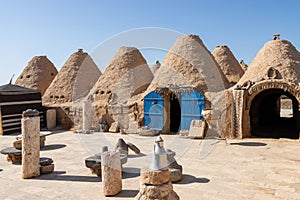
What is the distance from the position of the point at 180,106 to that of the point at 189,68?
2.91 m

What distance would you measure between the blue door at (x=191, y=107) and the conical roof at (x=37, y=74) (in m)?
16.5

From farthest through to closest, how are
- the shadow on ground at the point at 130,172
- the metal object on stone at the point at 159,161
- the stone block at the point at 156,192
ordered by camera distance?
the shadow on ground at the point at 130,172 < the metal object on stone at the point at 159,161 < the stone block at the point at 156,192

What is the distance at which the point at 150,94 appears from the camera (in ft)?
47.8

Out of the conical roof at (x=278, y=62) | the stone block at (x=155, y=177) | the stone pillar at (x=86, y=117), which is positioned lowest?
the stone block at (x=155, y=177)

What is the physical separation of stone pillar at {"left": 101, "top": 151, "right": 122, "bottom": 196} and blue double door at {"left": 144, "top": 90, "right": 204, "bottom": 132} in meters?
7.92

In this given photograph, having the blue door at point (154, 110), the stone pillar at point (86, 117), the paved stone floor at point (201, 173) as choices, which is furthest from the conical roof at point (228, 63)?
the stone pillar at point (86, 117)

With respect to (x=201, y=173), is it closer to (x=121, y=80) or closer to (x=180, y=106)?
(x=180, y=106)

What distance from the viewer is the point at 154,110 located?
571 inches

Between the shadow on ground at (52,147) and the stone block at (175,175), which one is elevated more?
the shadow on ground at (52,147)

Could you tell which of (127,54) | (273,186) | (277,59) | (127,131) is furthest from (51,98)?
(273,186)

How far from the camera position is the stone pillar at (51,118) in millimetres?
17359

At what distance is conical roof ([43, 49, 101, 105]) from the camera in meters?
21.3

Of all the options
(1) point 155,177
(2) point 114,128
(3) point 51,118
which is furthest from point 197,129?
(3) point 51,118

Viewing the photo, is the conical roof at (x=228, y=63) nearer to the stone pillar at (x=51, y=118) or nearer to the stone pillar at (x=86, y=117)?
the stone pillar at (x=86, y=117)
